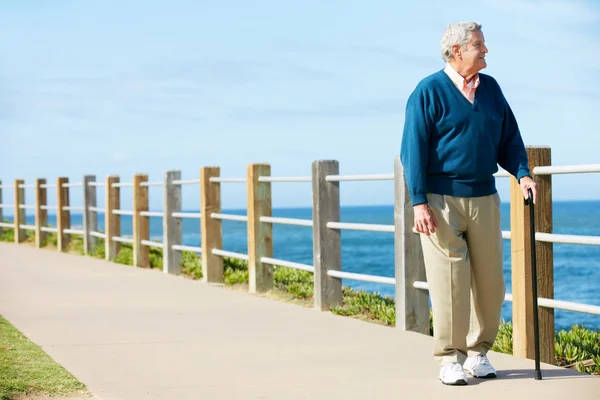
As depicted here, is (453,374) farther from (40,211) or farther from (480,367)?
(40,211)

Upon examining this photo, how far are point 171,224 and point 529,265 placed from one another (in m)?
8.19

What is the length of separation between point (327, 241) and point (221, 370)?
340 centimetres

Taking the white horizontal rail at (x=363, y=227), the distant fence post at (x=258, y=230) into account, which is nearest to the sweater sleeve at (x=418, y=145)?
the white horizontal rail at (x=363, y=227)

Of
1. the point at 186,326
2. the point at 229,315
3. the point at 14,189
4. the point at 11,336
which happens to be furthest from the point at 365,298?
the point at 14,189

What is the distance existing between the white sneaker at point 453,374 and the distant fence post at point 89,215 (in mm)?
13613

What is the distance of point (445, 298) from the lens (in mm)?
5645

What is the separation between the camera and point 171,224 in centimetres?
1412

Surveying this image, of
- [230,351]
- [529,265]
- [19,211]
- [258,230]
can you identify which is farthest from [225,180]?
[19,211]

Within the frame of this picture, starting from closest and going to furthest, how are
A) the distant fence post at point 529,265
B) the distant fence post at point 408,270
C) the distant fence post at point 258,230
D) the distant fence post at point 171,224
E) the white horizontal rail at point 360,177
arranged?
the distant fence post at point 529,265
the distant fence post at point 408,270
the white horizontal rail at point 360,177
the distant fence post at point 258,230
the distant fence post at point 171,224

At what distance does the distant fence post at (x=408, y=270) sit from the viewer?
815cm

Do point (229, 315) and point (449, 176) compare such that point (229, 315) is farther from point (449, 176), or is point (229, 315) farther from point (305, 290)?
point (449, 176)

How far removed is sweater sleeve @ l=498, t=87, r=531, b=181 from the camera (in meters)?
5.77

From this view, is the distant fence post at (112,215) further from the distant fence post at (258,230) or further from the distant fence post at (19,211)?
the distant fence post at (19,211)

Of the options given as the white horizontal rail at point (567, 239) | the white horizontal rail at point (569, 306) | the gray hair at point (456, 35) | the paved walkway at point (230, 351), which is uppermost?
the gray hair at point (456, 35)
